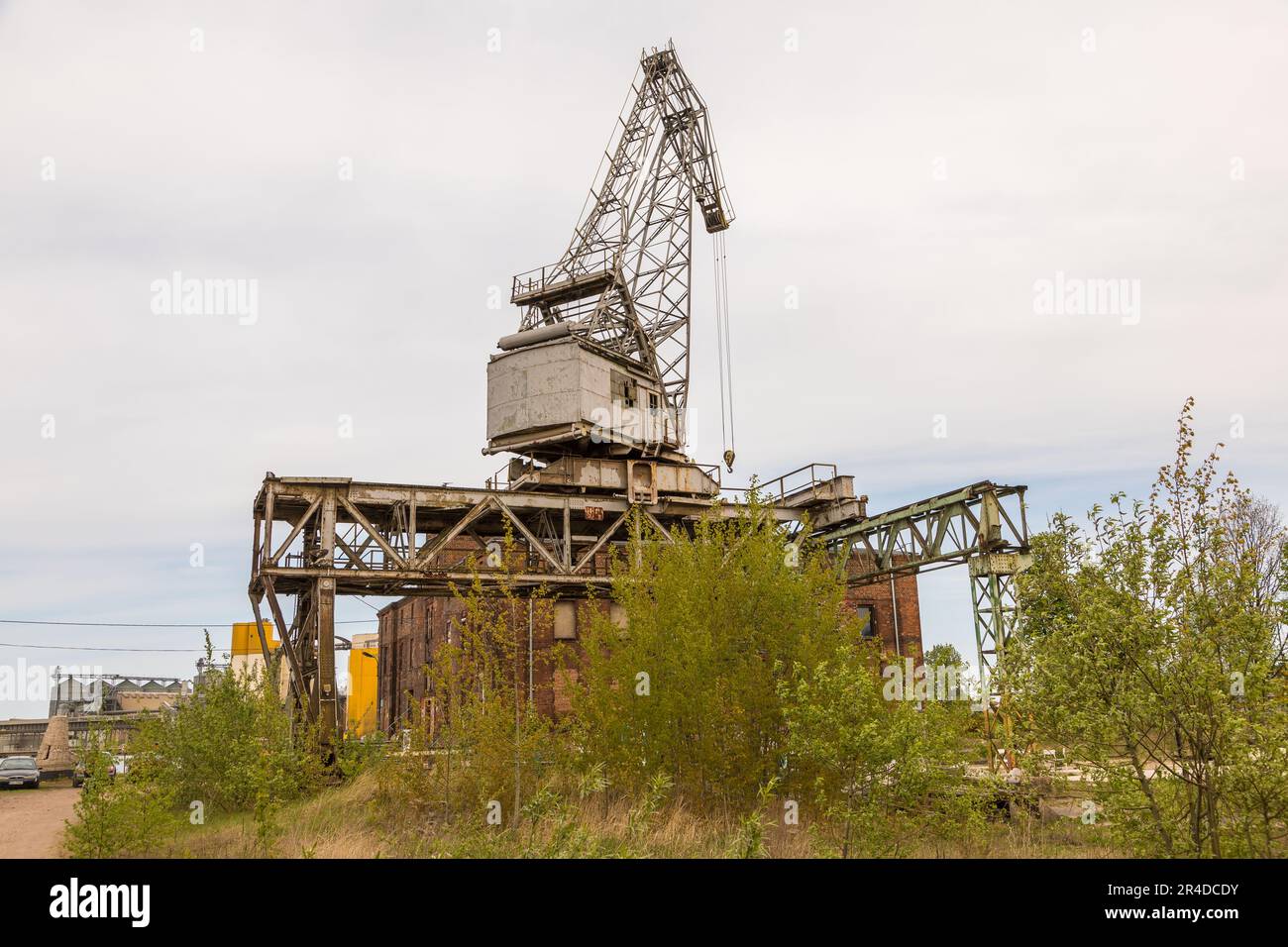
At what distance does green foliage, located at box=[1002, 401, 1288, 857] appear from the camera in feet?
30.0

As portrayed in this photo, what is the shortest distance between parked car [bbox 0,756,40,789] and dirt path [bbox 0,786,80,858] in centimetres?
27

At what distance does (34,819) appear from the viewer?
20.6 meters

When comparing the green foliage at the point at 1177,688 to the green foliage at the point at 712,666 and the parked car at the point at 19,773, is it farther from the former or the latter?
the parked car at the point at 19,773

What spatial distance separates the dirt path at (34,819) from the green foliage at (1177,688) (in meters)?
11.2

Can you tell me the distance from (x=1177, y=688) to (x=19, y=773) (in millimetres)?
34316

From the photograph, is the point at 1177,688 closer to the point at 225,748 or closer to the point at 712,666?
the point at 712,666

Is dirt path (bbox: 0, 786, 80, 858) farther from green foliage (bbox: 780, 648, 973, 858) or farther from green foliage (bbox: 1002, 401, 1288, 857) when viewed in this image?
green foliage (bbox: 1002, 401, 1288, 857)

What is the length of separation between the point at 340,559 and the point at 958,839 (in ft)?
54.5

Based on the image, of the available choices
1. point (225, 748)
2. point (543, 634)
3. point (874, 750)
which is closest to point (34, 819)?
point (225, 748)

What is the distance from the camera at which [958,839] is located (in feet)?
41.9

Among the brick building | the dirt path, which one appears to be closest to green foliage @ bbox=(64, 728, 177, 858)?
the dirt path
